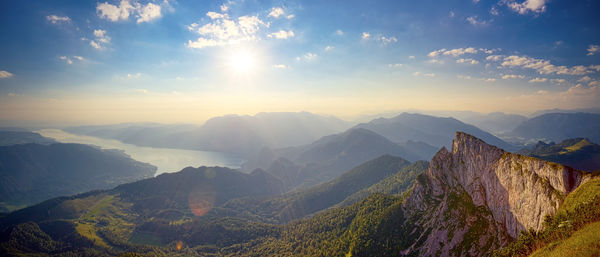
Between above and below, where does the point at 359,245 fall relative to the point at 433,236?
below

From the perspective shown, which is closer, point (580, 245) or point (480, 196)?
point (580, 245)

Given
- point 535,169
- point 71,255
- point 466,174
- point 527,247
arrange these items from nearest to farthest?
point 527,247, point 535,169, point 466,174, point 71,255

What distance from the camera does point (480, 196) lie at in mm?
79312

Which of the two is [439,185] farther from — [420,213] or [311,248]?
[311,248]

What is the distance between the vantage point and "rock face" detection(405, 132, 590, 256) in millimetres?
55219

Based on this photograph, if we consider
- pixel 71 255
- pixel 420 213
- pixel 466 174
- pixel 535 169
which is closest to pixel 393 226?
pixel 420 213

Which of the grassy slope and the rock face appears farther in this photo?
the rock face

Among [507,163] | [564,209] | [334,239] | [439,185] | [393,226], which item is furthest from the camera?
[334,239]

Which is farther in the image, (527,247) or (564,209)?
(527,247)

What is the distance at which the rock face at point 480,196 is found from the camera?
181 ft

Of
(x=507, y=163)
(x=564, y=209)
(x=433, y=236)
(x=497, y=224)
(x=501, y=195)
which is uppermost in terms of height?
(x=507, y=163)

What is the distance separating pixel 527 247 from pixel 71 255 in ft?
933

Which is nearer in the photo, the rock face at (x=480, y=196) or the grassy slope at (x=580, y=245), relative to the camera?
the grassy slope at (x=580, y=245)

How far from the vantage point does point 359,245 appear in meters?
125
